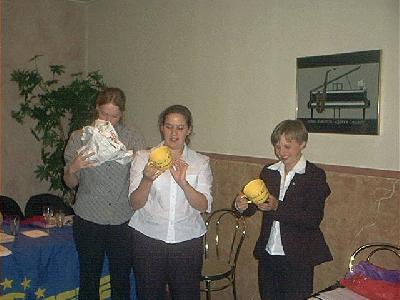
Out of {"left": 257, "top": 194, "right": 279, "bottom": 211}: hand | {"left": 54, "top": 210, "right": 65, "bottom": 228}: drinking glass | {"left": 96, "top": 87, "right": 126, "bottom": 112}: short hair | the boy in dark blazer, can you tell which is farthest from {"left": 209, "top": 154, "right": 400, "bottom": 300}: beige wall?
{"left": 54, "top": 210, "right": 65, "bottom": 228}: drinking glass

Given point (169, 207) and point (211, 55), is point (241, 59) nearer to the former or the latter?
point (211, 55)

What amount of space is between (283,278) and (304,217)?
0.37 metres

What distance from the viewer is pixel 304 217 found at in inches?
82.3

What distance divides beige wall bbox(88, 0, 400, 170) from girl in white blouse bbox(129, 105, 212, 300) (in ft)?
3.28

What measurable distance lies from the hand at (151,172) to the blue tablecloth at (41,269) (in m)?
0.98

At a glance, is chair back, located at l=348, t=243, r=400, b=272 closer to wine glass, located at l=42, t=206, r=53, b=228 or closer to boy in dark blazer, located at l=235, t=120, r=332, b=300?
boy in dark blazer, located at l=235, t=120, r=332, b=300

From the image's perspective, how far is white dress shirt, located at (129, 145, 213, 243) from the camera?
213cm

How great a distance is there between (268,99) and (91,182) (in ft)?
4.55

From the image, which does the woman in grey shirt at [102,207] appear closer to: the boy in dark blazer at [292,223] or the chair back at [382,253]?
the boy in dark blazer at [292,223]

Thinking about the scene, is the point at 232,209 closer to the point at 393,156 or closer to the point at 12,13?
the point at 393,156

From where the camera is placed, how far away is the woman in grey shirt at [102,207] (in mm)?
2377

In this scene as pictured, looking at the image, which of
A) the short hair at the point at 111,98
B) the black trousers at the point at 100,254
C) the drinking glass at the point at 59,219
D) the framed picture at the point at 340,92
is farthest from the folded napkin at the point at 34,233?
the framed picture at the point at 340,92

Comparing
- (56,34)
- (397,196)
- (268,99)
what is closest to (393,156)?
(397,196)

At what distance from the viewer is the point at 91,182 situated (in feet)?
7.88
